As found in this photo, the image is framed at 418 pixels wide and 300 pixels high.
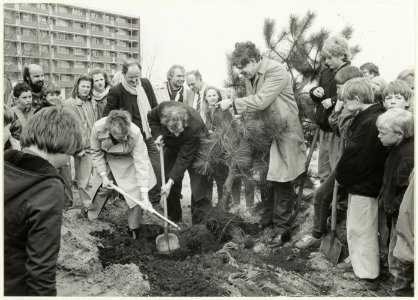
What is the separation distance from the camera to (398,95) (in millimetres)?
3320


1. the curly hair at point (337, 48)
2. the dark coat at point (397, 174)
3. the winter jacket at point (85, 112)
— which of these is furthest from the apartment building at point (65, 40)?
the dark coat at point (397, 174)

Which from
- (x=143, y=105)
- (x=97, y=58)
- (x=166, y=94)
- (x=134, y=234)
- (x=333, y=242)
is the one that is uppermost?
(x=97, y=58)

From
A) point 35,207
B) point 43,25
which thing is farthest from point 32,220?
point 43,25

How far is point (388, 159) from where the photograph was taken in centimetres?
305

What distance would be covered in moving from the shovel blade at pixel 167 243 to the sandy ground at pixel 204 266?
0.19ft

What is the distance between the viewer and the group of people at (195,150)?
74.6 inches

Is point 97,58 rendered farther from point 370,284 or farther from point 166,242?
point 370,284

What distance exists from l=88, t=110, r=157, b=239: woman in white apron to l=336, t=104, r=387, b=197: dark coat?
1944 millimetres

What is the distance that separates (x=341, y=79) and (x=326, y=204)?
1.04 meters

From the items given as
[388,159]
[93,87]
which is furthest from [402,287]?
[93,87]

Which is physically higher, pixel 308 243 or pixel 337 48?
pixel 337 48

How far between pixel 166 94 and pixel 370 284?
10.0ft

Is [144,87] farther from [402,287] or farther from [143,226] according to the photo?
[402,287]

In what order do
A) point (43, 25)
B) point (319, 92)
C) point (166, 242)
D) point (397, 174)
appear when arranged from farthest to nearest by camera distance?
point (43, 25), point (166, 242), point (319, 92), point (397, 174)
